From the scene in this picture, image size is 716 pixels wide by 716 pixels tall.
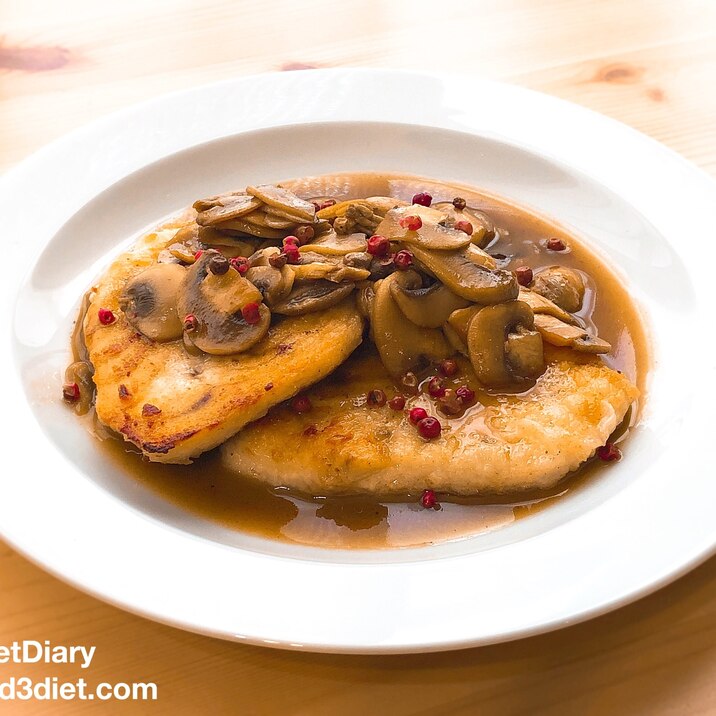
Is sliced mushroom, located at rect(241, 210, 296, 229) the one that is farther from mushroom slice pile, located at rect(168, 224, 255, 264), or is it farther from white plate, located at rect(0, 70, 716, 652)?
white plate, located at rect(0, 70, 716, 652)

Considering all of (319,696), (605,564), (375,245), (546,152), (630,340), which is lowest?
(319,696)

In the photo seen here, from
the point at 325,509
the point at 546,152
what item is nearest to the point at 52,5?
the point at 546,152

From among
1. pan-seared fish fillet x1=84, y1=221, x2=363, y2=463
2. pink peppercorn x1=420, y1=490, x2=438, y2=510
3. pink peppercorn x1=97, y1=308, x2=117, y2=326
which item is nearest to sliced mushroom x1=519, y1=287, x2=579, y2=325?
pan-seared fish fillet x1=84, y1=221, x2=363, y2=463

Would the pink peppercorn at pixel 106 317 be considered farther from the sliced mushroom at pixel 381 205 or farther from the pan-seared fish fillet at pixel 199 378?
the sliced mushroom at pixel 381 205

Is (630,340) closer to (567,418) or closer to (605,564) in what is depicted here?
(567,418)

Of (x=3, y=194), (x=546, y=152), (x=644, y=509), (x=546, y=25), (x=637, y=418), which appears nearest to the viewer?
(x=644, y=509)

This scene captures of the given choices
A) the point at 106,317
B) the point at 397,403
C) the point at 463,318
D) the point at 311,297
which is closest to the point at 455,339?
the point at 463,318
